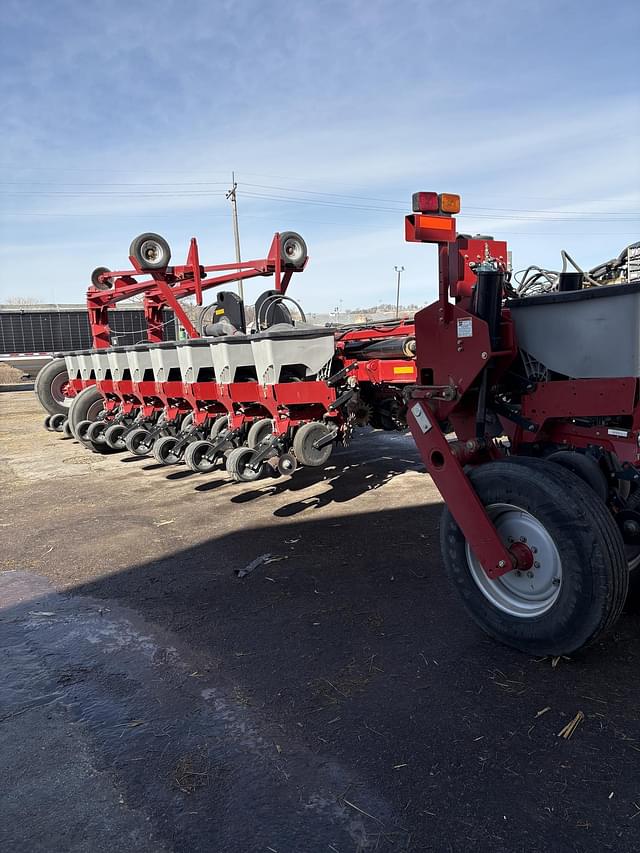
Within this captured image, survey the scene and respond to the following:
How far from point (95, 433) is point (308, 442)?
4607 mm

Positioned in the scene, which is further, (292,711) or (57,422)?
(57,422)

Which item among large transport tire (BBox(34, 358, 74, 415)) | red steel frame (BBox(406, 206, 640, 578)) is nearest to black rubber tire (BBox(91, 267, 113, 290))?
large transport tire (BBox(34, 358, 74, 415))

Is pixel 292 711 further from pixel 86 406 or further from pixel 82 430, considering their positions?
pixel 86 406

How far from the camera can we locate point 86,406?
983 cm

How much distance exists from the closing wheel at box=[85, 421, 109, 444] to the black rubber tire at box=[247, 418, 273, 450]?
3595 mm

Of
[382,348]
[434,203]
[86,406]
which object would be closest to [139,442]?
[86,406]

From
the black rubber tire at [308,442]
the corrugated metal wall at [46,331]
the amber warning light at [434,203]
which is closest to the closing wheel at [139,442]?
the black rubber tire at [308,442]

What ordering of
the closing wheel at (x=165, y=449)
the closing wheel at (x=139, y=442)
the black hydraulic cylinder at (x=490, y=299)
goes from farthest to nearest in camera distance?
1. the closing wheel at (x=139, y=442)
2. the closing wheel at (x=165, y=449)
3. the black hydraulic cylinder at (x=490, y=299)

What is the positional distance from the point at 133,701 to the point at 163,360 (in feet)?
17.9

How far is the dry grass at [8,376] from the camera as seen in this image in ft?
80.5

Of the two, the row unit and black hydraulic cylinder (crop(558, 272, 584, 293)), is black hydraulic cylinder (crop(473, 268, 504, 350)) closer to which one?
black hydraulic cylinder (crop(558, 272, 584, 293))

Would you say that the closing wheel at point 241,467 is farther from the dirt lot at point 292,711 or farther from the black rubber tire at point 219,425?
the black rubber tire at point 219,425

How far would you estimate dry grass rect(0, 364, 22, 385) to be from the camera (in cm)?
2453

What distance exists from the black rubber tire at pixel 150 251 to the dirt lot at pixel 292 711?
5094 mm
